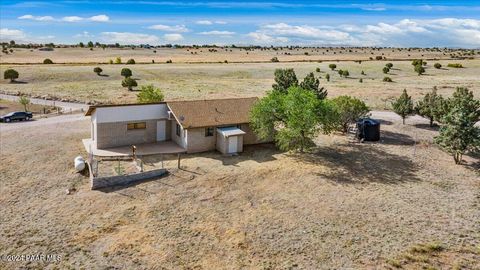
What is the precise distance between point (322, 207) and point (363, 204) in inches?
102

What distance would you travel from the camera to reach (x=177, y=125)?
1378 inches

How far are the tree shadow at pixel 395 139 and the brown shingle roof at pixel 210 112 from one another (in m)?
13.1

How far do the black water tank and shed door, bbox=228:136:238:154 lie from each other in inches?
488

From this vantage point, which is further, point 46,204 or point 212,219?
point 46,204

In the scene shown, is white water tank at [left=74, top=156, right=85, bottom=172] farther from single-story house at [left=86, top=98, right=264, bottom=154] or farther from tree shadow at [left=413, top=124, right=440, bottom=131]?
tree shadow at [left=413, top=124, right=440, bottom=131]

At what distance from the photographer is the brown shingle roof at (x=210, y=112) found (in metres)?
33.3

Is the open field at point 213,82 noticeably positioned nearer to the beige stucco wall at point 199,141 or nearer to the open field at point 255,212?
the beige stucco wall at point 199,141

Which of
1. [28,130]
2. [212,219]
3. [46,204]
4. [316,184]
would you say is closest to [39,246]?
[46,204]

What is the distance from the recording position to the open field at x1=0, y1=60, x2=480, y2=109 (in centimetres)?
6228

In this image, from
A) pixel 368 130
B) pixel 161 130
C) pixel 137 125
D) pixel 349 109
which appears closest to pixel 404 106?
pixel 349 109

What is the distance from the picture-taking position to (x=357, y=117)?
40.8m

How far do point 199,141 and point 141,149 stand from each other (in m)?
4.74

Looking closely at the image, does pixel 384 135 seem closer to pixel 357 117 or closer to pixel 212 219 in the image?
pixel 357 117

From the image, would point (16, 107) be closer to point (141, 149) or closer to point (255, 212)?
point (141, 149)
